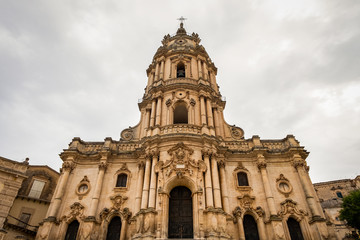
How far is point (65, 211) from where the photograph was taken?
20.6 m

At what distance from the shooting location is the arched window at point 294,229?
62.6 feet

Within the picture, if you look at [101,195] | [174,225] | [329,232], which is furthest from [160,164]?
[329,232]

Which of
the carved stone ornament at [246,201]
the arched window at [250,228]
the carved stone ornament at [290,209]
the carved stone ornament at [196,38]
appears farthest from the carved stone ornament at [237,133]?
the carved stone ornament at [196,38]

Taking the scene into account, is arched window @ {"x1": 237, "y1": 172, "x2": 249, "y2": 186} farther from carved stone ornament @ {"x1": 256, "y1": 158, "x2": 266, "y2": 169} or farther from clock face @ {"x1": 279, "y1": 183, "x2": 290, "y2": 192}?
clock face @ {"x1": 279, "y1": 183, "x2": 290, "y2": 192}

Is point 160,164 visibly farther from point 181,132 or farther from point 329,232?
point 329,232

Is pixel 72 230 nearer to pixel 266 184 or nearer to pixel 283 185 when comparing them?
pixel 266 184

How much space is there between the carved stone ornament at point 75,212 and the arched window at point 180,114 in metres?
12.8

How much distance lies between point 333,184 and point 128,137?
4135cm

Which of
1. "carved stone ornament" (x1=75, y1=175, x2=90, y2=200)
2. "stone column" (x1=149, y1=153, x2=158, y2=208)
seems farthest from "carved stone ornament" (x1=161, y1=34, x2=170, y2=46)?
"carved stone ornament" (x1=75, y1=175, x2=90, y2=200)

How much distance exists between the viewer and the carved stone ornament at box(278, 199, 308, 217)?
64.6 feet

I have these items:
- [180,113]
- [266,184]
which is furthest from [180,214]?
[180,113]

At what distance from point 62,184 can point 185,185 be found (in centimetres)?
1116

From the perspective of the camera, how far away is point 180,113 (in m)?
27.4

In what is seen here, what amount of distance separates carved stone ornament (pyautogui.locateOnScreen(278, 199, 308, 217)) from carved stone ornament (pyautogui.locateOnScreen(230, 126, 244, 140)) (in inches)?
319
